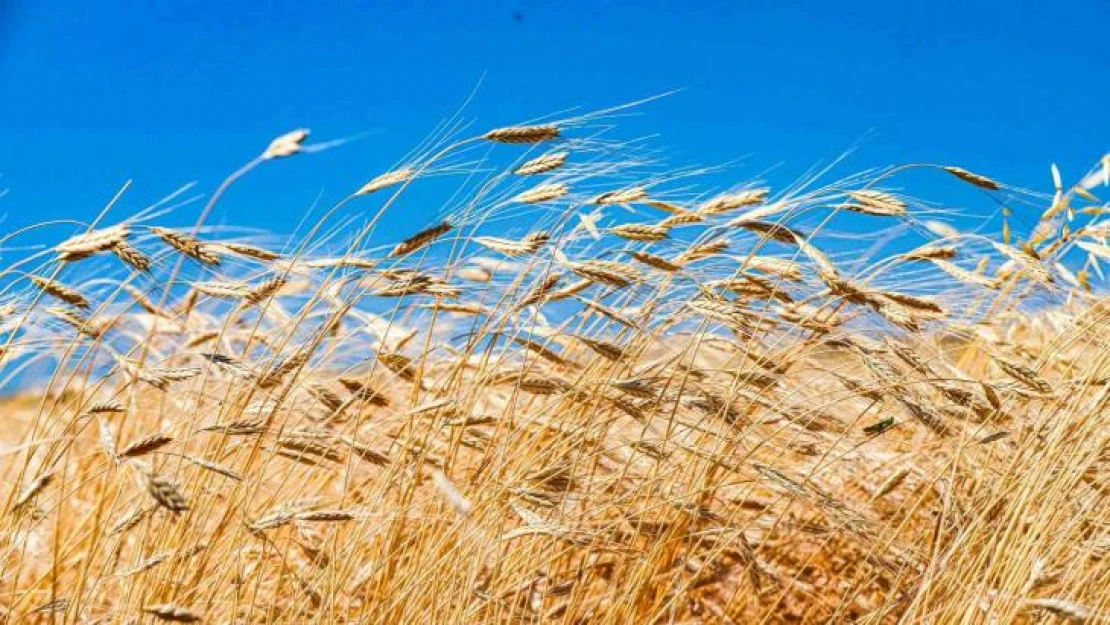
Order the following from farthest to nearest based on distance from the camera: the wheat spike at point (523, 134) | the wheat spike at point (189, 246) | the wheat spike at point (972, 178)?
the wheat spike at point (972, 178)
the wheat spike at point (523, 134)
the wheat spike at point (189, 246)

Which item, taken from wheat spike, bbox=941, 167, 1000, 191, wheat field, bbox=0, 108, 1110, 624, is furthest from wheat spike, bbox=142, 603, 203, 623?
wheat spike, bbox=941, 167, 1000, 191

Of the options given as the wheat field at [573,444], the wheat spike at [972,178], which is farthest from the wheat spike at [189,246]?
the wheat spike at [972,178]

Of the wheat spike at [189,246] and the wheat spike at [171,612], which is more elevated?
Result: the wheat spike at [189,246]

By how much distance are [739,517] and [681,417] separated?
365mm

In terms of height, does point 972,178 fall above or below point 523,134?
below

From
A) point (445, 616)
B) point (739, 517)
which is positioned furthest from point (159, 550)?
point (739, 517)

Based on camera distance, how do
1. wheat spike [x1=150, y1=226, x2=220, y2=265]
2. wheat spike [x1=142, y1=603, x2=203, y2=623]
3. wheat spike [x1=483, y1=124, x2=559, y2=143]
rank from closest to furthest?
wheat spike [x1=142, y1=603, x2=203, y2=623] → wheat spike [x1=150, y1=226, x2=220, y2=265] → wheat spike [x1=483, y1=124, x2=559, y2=143]

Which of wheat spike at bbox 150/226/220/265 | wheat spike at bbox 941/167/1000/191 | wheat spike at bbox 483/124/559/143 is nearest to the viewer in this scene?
wheat spike at bbox 150/226/220/265

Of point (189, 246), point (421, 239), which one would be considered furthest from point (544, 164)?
point (189, 246)

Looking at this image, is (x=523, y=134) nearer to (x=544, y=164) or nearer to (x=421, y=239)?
(x=544, y=164)

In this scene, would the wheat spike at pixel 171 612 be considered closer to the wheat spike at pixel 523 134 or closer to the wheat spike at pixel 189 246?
the wheat spike at pixel 189 246

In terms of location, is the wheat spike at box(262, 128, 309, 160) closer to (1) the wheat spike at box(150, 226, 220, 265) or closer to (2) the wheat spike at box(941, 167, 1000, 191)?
(1) the wheat spike at box(150, 226, 220, 265)

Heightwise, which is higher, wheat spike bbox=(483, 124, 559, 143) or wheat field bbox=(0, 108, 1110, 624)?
wheat spike bbox=(483, 124, 559, 143)

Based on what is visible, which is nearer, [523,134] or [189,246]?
[189,246]
